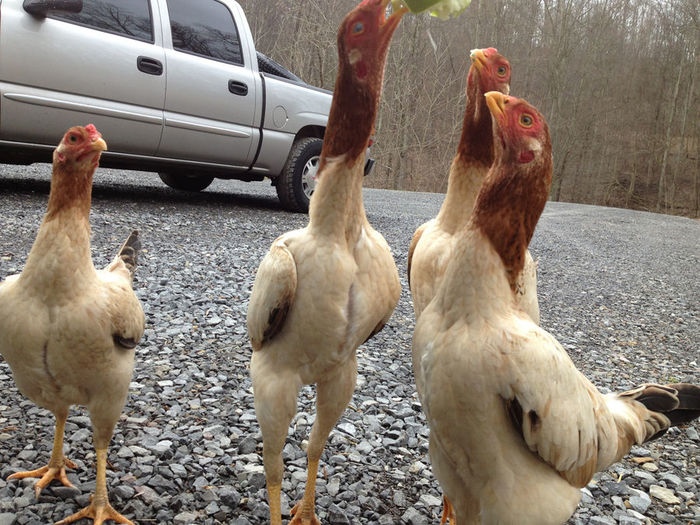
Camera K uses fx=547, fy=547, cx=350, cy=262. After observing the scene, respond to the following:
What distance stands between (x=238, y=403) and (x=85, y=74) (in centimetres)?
437

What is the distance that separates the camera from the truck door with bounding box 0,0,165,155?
17.3 feet

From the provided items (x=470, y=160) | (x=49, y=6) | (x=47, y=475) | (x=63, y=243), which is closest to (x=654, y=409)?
(x=470, y=160)

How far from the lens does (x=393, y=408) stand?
3145mm

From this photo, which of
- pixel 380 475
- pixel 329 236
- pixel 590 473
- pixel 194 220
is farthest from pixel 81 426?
pixel 194 220

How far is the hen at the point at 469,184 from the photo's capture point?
6.84 feet

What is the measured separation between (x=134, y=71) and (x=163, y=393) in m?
4.33

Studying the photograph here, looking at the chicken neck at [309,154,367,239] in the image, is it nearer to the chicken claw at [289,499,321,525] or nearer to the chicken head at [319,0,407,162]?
the chicken head at [319,0,407,162]

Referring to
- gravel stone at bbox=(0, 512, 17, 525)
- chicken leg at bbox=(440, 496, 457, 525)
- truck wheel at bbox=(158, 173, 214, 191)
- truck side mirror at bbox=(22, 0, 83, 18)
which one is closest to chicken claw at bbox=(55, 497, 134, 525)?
gravel stone at bbox=(0, 512, 17, 525)

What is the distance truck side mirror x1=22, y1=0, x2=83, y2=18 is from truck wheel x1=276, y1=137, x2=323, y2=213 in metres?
3.14

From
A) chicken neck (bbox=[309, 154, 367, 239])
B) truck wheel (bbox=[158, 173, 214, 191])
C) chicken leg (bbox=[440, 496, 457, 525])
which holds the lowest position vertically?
chicken leg (bbox=[440, 496, 457, 525])

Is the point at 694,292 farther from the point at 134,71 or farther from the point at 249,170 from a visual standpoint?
the point at 134,71

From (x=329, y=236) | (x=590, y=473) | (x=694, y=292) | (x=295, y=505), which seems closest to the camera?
(x=590, y=473)

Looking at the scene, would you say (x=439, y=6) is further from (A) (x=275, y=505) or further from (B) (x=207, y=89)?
(B) (x=207, y=89)

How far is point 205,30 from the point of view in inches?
267
